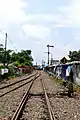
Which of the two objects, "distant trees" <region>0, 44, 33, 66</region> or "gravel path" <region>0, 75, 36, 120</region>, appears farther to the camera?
"distant trees" <region>0, 44, 33, 66</region>

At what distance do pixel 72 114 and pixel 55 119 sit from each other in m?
2.05

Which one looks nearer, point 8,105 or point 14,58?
point 8,105

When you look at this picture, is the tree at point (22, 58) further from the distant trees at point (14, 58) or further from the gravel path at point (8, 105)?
the gravel path at point (8, 105)

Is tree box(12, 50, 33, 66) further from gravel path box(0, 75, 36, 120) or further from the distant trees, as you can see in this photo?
gravel path box(0, 75, 36, 120)

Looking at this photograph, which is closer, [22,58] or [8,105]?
[8,105]

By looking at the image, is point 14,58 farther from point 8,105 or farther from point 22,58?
point 8,105

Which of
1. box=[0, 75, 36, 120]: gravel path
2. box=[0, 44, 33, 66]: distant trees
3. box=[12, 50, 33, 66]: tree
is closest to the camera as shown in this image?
box=[0, 75, 36, 120]: gravel path

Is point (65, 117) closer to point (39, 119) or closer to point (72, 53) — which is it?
point (39, 119)

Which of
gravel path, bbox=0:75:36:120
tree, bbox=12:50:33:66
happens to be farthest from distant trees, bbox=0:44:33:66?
gravel path, bbox=0:75:36:120

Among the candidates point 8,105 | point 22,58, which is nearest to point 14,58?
point 22,58

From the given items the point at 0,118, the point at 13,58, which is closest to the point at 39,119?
the point at 0,118

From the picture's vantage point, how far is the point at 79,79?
1018 inches

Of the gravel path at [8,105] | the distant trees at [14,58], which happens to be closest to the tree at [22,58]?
the distant trees at [14,58]

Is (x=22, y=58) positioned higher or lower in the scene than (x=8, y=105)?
higher
